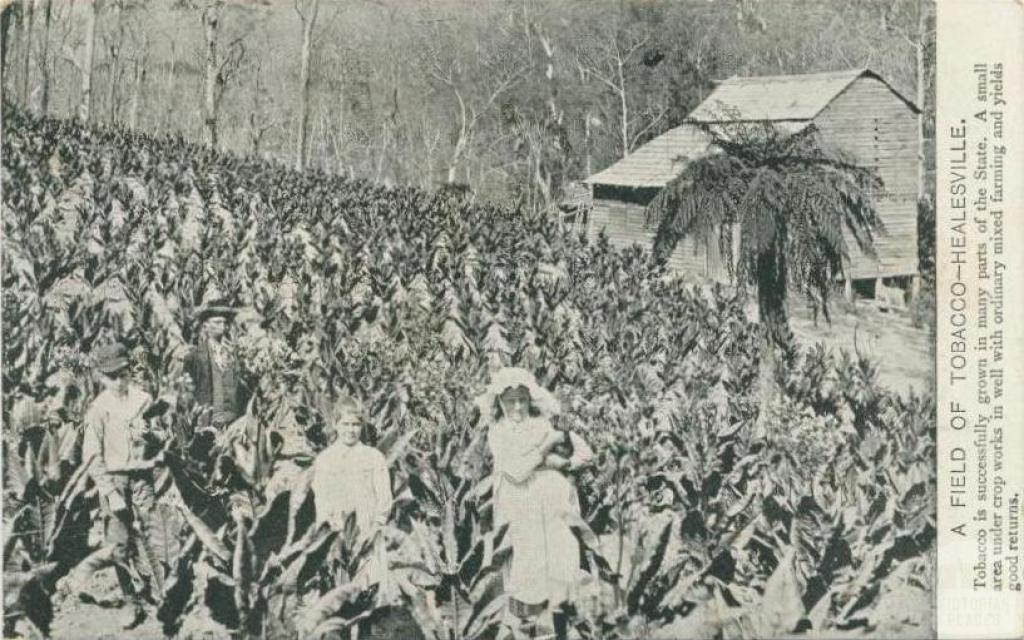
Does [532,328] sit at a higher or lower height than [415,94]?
lower

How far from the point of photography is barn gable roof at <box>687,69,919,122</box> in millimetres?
4820

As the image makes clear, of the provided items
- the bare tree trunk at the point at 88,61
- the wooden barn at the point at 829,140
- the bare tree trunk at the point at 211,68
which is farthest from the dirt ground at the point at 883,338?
the bare tree trunk at the point at 88,61

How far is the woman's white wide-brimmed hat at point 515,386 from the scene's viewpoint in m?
4.62

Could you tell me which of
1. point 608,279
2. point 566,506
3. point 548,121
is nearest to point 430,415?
point 566,506

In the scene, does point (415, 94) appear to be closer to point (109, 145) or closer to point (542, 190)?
point (542, 190)

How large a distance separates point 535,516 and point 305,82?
8.80ft

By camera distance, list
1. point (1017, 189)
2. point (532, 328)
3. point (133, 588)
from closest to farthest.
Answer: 1. point (133, 588)
2. point (1017, 189)
3. point (532, 328)

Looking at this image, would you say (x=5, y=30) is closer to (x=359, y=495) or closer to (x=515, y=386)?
Answer: (x=359, y=495)

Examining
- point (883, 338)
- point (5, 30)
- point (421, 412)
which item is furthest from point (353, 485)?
point (5, 30)

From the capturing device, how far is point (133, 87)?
16.6ft

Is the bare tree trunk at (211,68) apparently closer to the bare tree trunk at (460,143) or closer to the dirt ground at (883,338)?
the bare tree trunk at (460,143)

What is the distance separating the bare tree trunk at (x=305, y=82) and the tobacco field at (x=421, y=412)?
0.20m

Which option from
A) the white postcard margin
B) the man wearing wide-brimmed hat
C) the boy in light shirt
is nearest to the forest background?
the white postcard margin

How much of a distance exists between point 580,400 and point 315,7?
2.50 m
